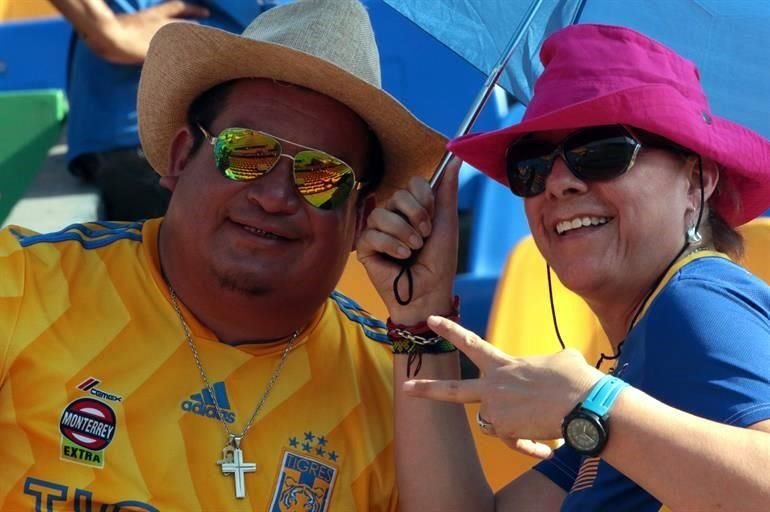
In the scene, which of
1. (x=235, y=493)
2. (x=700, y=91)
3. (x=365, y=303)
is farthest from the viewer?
(x=365, y=303)

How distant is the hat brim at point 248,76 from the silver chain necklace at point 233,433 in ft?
1.51

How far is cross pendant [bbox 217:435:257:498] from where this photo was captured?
2.49 meters

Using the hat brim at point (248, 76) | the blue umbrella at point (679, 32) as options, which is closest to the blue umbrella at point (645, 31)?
the blue umbrella at point (679, 32)

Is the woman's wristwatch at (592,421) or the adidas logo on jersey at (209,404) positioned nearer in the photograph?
the woman's wristwatch at (592,421)

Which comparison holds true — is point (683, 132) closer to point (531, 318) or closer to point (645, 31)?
point (645, 31)

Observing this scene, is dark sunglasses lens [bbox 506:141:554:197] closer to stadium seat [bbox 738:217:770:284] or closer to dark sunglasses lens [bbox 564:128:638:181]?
dark sunglasses lens [bbox 564:128:638:181]

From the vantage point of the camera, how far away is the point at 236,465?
2.50 m

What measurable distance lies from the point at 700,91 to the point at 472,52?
632 mm

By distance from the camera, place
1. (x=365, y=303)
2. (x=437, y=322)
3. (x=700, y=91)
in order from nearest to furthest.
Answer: (x=437, y=322) → (x=700, y=91) → (x=365, y=303)

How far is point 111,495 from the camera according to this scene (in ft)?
7.88

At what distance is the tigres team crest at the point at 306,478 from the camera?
99.6 inches

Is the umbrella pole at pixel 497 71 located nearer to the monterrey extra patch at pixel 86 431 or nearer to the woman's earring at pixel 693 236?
the woman's earring at pixel 693 236

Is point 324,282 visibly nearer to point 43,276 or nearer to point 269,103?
point 269,103

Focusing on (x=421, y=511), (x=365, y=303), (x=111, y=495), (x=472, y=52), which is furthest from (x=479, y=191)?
(x=111, y=495)
